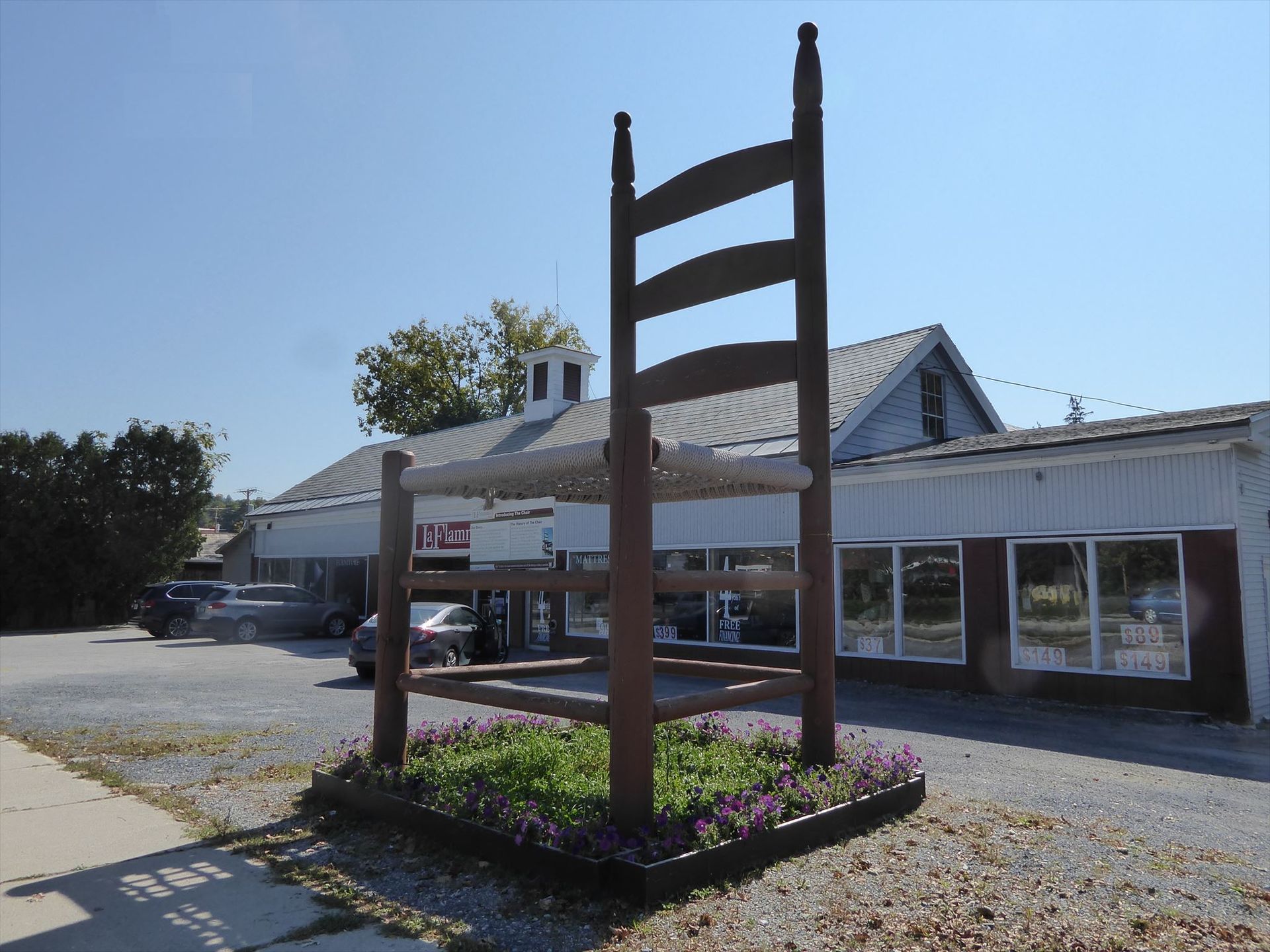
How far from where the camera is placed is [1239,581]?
10.9 metres

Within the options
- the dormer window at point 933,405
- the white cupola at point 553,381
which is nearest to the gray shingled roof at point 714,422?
the white cupola at point 553,381

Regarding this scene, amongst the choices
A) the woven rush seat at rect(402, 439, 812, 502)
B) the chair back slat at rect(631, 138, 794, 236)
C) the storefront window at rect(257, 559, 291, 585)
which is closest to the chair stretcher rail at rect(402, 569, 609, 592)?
the woven rush seat at rect(402, 439, 812, 502)

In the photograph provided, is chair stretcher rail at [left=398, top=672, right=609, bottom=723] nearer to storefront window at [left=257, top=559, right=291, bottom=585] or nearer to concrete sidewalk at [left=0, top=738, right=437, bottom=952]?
concrete sidewalk at [left=0, top=738, right=437, bottom=952]

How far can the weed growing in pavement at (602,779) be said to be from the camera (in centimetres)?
441

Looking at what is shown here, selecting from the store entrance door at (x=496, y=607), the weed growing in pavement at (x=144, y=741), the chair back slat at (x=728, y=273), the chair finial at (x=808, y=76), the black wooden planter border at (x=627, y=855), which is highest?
the chair finial at (x=808, y=76)

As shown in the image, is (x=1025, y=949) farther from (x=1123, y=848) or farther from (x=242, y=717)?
(x=242, y=717)

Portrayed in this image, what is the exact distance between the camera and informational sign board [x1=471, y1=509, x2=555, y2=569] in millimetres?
21219

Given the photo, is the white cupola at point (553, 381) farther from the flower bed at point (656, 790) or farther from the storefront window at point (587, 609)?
the flower bed at point (656, 790)

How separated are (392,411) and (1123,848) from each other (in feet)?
150

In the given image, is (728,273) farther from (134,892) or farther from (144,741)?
(144,741)

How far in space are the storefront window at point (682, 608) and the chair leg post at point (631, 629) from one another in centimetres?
1266

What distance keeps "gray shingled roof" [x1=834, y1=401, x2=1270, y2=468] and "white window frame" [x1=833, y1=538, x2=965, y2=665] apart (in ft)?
4.40

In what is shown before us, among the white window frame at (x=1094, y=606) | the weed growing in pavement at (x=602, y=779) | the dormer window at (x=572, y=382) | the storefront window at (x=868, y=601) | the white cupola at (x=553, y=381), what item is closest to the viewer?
→ the weed growing in pavement at (x=602, y=779)

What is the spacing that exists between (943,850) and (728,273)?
3.74 metres
